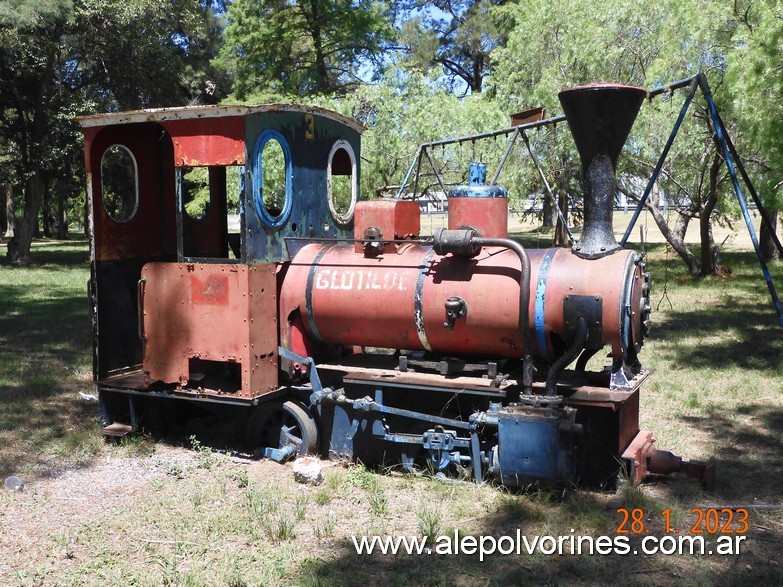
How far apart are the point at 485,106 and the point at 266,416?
12.4m

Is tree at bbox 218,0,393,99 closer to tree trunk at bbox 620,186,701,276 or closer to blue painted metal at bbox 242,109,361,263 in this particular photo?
tree trunk at bbox 620,186,701,276

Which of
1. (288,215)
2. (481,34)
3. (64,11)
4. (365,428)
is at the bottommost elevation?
(365,428)

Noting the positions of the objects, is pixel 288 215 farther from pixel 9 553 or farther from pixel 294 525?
pixel 9 553

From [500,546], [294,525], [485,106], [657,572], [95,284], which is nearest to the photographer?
[657,572]

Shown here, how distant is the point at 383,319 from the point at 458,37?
32167mm

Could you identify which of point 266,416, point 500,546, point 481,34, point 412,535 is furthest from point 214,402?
point 481,34

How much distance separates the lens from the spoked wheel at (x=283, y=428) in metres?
6.30

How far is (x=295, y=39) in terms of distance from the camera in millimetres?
26359

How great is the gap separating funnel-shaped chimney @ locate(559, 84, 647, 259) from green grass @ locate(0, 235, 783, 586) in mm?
1747

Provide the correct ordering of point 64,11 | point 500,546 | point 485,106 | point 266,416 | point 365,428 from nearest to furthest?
point 500,546
point 365,428
point 266,416
point 485,106
point 64,11

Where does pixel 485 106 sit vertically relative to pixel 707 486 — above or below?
above

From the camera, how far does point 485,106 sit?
57.4ft

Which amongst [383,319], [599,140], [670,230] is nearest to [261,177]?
[383,319]

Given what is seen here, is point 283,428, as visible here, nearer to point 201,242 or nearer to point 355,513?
point 355,513
